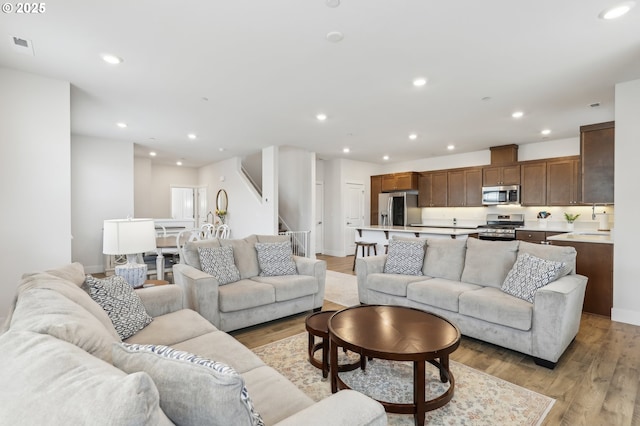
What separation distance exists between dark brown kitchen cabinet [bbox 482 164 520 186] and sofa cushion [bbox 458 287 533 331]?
4425mm

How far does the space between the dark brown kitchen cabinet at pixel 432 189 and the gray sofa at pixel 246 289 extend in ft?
17.0

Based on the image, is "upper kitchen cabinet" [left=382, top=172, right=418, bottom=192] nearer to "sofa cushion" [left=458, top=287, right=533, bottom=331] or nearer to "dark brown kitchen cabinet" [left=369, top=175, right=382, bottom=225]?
"dark brown kitchen cabinet" [left=369, top=175, right=382, bottom=225]

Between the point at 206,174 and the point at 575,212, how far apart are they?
378 inches

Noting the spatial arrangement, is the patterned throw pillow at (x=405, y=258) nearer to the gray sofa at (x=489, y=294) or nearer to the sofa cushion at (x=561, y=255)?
the gray sofa at (x=489, y=294)

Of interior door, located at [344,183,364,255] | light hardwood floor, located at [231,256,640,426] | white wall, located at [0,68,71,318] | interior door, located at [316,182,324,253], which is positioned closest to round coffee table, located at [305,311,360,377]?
light hardwood floor, located at [231,256,640,426]

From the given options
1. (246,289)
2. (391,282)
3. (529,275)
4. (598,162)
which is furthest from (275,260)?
(598,162)

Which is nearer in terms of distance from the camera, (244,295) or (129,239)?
(129,239)

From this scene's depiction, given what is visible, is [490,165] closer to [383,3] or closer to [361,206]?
[361,206]

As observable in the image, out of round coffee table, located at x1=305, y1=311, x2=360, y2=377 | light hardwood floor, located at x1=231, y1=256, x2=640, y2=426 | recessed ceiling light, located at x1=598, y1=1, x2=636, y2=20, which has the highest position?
recessed ceiling light, located at x1=598, y1=1, x2=636, y2=20

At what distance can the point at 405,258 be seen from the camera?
12.6 feet

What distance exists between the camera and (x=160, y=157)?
8.28m

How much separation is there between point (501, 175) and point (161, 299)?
6.96 meters

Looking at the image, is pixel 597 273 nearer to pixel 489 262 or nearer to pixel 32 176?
pixel 489 262

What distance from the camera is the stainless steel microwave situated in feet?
21.1
